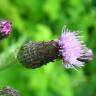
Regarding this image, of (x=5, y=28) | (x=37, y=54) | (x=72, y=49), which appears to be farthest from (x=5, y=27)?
(x=72, y=49)

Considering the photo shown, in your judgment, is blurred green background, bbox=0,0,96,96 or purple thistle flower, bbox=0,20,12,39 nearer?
purple thistle flower, bbox=0,20,12,39

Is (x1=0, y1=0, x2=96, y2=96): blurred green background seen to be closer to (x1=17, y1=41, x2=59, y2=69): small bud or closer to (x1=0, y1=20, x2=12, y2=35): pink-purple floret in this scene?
(x1=17, y1=41, x2=59, y2=69): small bud

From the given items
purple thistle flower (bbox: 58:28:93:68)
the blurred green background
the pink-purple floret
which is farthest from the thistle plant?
the blurred green background

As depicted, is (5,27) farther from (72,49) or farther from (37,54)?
(72,49)

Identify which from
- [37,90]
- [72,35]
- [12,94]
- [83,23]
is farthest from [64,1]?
[12,94]

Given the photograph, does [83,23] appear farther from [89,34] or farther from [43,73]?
[43,73]

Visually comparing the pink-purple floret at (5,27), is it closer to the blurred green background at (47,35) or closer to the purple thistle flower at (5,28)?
the purple thistle flower at (5,28)

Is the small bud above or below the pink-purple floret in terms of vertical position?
below
